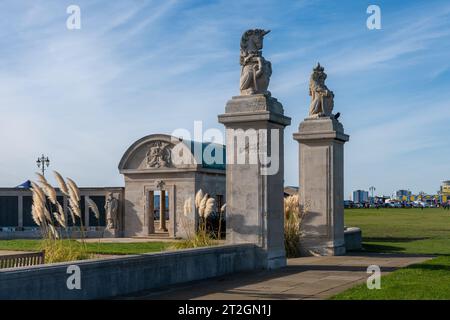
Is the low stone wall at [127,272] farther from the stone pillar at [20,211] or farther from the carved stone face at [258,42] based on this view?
the stone pillar at [20,211]

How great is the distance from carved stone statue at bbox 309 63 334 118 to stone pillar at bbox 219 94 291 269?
4.59 m

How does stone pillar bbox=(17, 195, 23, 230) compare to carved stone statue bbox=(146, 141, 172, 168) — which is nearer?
carved stone statue bbox=(146, 141, 172, 168)

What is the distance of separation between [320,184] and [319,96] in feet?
8.38

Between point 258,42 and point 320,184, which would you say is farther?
point 320,184

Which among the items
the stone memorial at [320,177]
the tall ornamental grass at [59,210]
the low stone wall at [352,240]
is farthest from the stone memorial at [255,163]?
the low stone wall at [352,240]

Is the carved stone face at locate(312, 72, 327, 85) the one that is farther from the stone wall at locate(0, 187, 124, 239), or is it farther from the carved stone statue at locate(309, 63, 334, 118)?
the stone wall at locate(0, 187, 124, 239)

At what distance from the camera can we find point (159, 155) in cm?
3045

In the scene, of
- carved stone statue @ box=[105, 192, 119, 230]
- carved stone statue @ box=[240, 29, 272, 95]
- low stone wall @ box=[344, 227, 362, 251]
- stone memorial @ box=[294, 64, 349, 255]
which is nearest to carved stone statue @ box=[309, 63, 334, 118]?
stone memorial @ box=[294, 64, 349, 255]

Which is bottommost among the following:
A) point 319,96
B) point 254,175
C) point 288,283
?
point 288,283

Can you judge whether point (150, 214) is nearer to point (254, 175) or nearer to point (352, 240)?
point (352, 240)

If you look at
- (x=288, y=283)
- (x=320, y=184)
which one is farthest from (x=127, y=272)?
(x=320, y=184)

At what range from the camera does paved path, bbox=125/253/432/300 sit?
32.3ft
